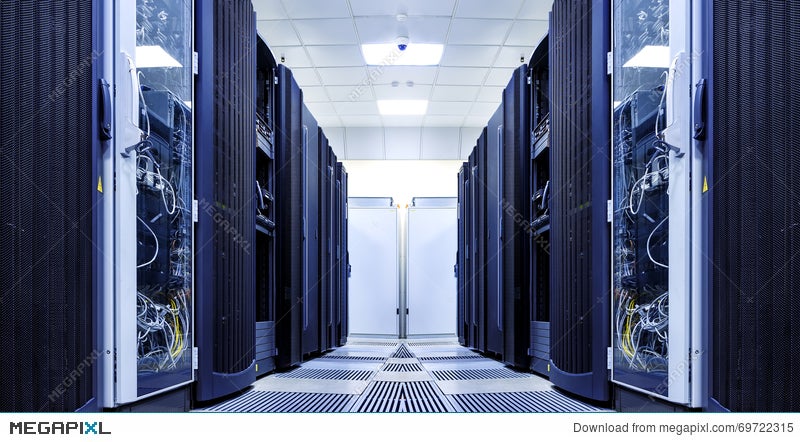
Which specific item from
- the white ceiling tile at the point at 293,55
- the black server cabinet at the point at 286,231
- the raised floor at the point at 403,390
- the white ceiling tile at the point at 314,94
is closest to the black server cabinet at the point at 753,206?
the raised floor at the point at 403,390

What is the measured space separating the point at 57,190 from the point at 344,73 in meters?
6.08

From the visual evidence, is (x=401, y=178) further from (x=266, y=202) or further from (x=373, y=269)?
(x=266, y=202)

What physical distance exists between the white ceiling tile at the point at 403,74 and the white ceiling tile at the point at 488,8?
4.89 ft

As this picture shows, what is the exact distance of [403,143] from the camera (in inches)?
387

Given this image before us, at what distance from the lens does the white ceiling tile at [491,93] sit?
26.5 feet

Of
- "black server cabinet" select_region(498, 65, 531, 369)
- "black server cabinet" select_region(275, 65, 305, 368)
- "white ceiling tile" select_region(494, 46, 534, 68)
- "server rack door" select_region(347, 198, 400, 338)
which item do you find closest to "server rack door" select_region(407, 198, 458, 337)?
"server rack door" select_region(347, 198, 400, 338)

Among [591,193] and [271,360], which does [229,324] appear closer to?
[271,360]

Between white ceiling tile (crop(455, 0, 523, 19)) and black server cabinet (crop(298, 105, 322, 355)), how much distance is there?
2103mm

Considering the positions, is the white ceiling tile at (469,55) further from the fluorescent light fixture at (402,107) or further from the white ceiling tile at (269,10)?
the white ceiling tile at (269,10)

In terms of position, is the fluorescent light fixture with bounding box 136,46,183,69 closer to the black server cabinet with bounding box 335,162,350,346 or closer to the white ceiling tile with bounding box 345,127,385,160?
the black server cabinet with bounding box 335,162,350,346

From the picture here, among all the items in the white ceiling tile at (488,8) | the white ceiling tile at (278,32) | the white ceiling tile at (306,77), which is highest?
the white ceiling tile at (488,8)

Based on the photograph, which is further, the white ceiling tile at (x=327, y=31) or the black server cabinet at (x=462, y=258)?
the black server cabinet at (x=462, y=258)

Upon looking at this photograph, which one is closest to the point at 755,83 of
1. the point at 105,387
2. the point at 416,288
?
the point at 105,387

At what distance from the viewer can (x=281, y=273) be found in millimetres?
4219
